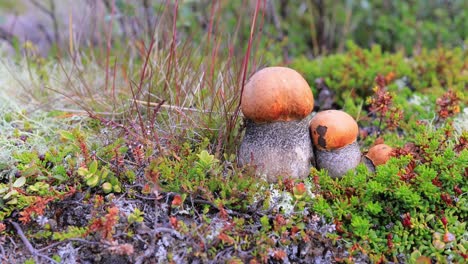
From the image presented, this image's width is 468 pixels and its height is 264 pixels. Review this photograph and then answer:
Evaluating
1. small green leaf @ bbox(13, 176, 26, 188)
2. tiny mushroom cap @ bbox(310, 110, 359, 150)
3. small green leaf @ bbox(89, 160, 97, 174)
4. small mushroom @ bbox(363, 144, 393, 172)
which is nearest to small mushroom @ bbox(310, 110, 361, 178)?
tiny mushroom cap @ bbox(310, 110, 359, 150)

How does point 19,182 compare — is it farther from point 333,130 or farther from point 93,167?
point 333,130

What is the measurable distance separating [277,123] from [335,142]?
336 millimetres

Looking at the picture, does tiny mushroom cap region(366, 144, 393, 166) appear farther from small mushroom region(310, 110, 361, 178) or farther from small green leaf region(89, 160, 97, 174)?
small green leaf region(89, 160, 97, 174)

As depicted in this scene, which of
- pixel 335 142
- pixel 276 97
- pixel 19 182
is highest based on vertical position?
pixel 276 97

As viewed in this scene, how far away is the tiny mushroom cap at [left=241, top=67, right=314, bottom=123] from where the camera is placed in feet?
7.42

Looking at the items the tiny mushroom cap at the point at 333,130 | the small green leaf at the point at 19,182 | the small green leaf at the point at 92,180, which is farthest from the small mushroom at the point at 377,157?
the small green leaf at the point at 19,182

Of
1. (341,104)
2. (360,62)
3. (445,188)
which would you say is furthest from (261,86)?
(360,62)

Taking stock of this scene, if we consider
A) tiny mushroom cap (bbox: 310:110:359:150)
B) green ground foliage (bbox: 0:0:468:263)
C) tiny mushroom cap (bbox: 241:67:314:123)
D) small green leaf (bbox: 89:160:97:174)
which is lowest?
green ground foliage (bbox: 0:0:468:263)

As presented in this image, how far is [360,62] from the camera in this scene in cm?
430

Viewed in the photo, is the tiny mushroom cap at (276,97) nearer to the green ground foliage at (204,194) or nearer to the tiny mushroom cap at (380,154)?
the green ground foliage at (204,194)

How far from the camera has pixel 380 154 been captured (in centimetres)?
261

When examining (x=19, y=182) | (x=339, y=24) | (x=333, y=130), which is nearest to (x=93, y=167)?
(x=19, y=182)

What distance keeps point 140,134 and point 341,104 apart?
77.8 inches

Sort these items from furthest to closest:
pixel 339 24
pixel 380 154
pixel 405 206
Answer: pixel 339 24, pixel 380 154, pixel 405 206
